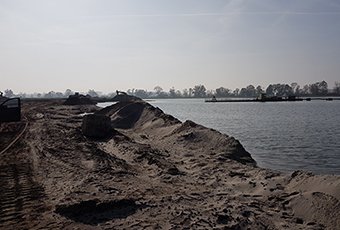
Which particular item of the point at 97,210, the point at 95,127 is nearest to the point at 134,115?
the point at 95,127

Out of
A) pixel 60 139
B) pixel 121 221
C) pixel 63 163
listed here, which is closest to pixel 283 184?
pixel 121 221

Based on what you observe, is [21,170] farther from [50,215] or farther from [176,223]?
[176,223]

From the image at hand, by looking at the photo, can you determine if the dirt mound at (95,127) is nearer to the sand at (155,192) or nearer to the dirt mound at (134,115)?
the sand at (155,192)

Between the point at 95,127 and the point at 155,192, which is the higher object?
the point at 95,127

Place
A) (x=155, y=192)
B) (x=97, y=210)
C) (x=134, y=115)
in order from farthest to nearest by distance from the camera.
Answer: (x=134, y=115), (x=155, y=192), (x=97, y=210)

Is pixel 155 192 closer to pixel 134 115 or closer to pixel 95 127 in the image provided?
pixel 95 127

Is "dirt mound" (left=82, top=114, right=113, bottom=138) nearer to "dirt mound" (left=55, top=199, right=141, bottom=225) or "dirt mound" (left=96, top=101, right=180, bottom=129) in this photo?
"dirt mound" (left=96, top=101, right=180, bottom=129)

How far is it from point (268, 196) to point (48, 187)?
5483 millimetres

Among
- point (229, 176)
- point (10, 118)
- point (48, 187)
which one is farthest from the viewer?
point (10, 118)

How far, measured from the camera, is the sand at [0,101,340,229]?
23.6 ft

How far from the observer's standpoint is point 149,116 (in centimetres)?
3117

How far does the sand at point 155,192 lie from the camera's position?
718 cm

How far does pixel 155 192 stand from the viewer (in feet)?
30.2

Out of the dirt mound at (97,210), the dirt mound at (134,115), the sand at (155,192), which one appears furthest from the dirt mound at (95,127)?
the dirt mound at (97,210)
